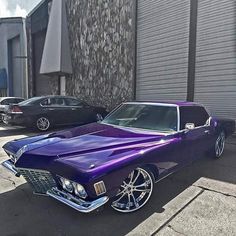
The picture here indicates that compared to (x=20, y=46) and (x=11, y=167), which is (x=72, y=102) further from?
(x=20, y=46)

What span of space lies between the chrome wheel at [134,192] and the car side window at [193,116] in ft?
4.17

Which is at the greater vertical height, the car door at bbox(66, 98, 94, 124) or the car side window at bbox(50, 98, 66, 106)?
the car side window at bbox(50, 98, 66, 106)

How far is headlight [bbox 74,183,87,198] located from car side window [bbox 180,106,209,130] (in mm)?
2107

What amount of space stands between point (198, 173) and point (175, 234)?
7.20 feet

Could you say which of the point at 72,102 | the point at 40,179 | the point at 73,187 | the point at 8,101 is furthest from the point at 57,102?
the point at 73,187

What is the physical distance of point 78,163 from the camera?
9.62 ft

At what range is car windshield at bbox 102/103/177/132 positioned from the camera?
14.1 ft

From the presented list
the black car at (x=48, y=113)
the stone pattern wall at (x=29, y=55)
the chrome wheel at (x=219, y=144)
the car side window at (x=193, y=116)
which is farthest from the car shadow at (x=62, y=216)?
the stone pattern wall at (x=29, y=55)

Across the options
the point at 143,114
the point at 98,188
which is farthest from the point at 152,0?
the point at 98,188

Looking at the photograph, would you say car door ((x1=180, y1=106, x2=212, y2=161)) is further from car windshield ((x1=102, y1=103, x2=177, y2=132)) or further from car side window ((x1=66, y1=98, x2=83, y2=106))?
car side window ((x1=66, y1=98, x2=83, y2=106))

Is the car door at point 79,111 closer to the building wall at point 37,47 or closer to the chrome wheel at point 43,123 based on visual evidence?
the chrome wheel at point 43,123

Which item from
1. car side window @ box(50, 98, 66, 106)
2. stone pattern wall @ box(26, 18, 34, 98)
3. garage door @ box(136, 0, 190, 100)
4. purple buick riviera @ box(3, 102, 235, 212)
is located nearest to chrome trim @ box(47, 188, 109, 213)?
purple buick riviera @ box(3, 102, 235, 212)

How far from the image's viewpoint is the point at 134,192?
3.37 meters

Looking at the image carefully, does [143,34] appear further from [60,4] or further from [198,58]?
[60,4]
